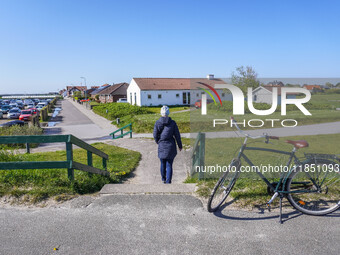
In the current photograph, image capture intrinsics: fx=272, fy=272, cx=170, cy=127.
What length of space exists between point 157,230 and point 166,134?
102 inches

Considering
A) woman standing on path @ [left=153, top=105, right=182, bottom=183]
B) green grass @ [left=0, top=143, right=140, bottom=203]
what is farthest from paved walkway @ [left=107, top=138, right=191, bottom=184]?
green grass @ [left=0, top=143, right=140, bottom=203]

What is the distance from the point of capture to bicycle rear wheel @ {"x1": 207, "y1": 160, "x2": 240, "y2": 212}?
373 cm

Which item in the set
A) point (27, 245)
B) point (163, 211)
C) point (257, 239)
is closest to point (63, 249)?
point (27, 245)

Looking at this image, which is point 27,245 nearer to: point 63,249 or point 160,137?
point 63,249

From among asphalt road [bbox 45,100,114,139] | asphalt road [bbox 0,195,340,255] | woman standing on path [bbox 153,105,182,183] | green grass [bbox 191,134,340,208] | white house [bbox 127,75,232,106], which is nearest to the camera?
asphalt road [bbox 0,195,340,255]

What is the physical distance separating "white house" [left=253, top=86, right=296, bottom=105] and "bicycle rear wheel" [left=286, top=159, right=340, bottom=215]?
5.03 ft

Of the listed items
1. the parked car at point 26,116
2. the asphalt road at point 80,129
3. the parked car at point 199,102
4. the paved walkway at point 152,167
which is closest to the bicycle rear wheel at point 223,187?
the parked car at point 199,102

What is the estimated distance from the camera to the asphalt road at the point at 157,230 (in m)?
2.98

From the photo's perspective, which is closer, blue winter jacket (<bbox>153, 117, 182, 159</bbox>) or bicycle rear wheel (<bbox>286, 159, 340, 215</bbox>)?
bicycle rear wheel (<bbox>286, 159, 340, 215</bbox>)

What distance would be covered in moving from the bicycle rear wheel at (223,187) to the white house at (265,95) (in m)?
1.67

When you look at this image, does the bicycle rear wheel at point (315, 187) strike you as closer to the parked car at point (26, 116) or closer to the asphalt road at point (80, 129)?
the asphalt road at point (80, 129)

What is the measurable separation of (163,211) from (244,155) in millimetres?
1383

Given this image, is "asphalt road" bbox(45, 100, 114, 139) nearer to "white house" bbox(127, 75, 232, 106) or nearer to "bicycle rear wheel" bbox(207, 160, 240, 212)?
"white house" bbox(127, 75, 232, 106)

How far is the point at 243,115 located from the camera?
5.00m
